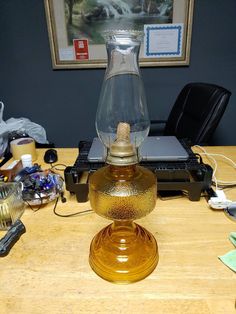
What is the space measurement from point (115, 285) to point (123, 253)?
6cm

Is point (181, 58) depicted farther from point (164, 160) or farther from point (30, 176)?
point (30, 176)

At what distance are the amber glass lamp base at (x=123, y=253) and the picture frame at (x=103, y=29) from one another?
168 cm

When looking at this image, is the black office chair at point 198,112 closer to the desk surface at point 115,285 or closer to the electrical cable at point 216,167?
the electrical cable at point 216,167

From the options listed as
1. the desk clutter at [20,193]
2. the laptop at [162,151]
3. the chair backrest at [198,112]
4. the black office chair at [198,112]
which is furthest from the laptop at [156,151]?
the chair backrest at [198,112]

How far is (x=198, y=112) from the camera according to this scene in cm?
141

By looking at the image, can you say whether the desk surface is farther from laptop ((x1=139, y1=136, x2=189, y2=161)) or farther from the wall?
the wall

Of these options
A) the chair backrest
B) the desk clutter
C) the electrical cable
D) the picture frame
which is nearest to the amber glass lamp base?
the desk clutter

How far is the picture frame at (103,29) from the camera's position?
6.01 feet

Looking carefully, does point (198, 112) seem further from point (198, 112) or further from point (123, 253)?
point (123, 253)

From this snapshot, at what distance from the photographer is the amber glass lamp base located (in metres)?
0.50

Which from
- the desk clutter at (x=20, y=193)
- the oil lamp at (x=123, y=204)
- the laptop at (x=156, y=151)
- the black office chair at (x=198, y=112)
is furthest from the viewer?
the black office chair at (x=198, y=112)

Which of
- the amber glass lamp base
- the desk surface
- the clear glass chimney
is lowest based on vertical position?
the desk surface

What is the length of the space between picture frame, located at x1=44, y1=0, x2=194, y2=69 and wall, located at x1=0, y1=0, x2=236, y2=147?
0.08 metres

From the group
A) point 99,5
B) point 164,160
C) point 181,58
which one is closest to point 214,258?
point 164,160
